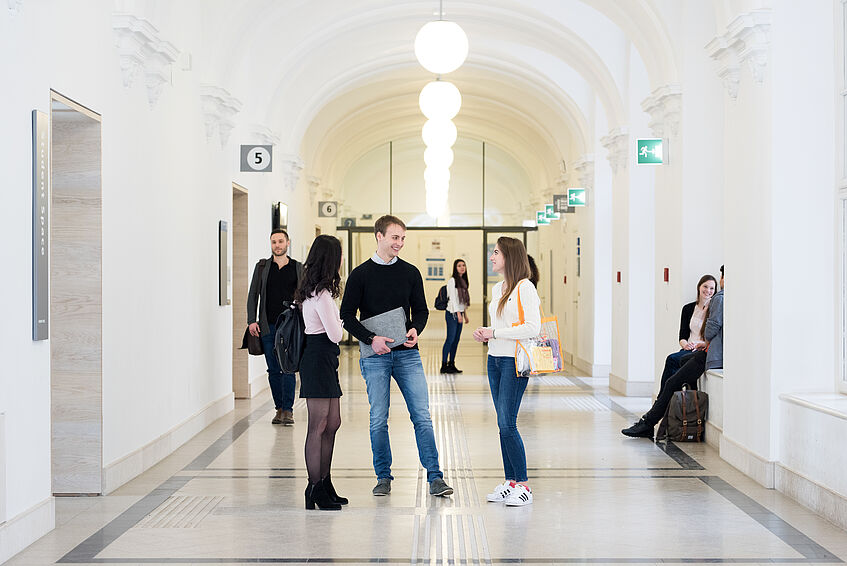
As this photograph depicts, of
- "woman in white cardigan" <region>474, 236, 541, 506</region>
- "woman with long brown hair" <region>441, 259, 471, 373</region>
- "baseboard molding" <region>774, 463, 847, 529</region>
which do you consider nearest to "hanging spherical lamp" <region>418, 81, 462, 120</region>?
"woman with long brown hair" <region>441, 259, 471, 373</region>

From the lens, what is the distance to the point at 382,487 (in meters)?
6.59

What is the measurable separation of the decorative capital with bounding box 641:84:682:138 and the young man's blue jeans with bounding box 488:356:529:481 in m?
4.94

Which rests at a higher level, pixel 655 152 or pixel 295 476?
pixel 655 152

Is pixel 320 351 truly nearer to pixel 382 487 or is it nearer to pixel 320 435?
pixel 320 435

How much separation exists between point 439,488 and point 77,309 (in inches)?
101

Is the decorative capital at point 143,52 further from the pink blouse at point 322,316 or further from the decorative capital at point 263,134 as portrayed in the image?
the decorative capital at point 263,134

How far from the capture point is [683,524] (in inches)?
227

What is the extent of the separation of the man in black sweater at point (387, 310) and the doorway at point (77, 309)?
5.50ft

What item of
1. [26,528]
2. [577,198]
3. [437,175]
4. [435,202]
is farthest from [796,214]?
[435,202]

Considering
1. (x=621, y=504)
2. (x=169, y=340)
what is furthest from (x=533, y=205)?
(x=621, y=504)

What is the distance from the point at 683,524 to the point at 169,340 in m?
4.50

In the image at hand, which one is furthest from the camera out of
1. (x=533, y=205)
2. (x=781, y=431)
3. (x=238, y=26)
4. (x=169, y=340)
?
(x=533, y=205)

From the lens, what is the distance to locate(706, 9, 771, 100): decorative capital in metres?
6.97

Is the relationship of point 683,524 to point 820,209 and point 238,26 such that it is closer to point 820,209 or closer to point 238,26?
point 820,209
